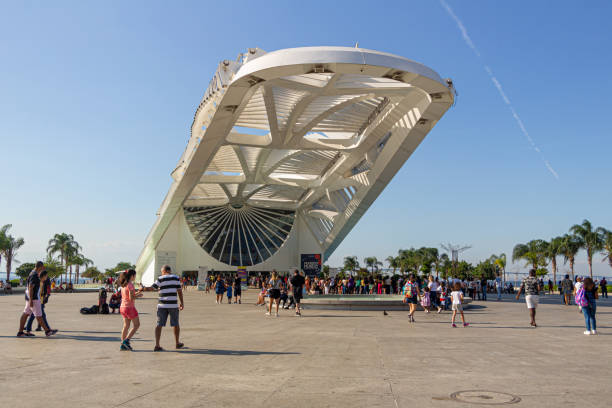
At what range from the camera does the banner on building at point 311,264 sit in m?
48.8

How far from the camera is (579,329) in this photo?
10.6 metres

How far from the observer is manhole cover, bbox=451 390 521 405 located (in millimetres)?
4030

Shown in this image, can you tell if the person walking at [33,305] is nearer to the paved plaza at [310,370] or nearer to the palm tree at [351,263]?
the paved plaza at [310,370]

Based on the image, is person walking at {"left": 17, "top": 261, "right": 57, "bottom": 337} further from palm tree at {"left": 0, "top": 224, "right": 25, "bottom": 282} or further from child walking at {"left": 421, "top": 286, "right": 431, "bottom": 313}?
palm tree at {"left": 0, "top": 224, "right": 25, "bottom": 282}

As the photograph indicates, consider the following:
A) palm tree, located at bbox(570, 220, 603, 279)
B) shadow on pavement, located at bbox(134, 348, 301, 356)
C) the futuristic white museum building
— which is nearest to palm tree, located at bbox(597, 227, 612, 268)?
palm tree, located at bbox(570, 220, 603, 279)

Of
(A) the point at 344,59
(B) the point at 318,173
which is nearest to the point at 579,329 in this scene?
(A) the point at 344,59

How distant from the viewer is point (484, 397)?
13.8 ft

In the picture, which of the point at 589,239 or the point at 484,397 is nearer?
the point at 484,397

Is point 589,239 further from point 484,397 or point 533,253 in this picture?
point 484,397

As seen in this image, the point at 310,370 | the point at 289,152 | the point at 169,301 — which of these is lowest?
the point at 310,370

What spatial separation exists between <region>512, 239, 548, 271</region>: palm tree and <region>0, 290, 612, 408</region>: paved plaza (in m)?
62.8

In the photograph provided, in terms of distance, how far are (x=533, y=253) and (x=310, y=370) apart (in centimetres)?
6925

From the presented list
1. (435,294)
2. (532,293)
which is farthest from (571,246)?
(532,293)

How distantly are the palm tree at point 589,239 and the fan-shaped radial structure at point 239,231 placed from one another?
1273 inches
